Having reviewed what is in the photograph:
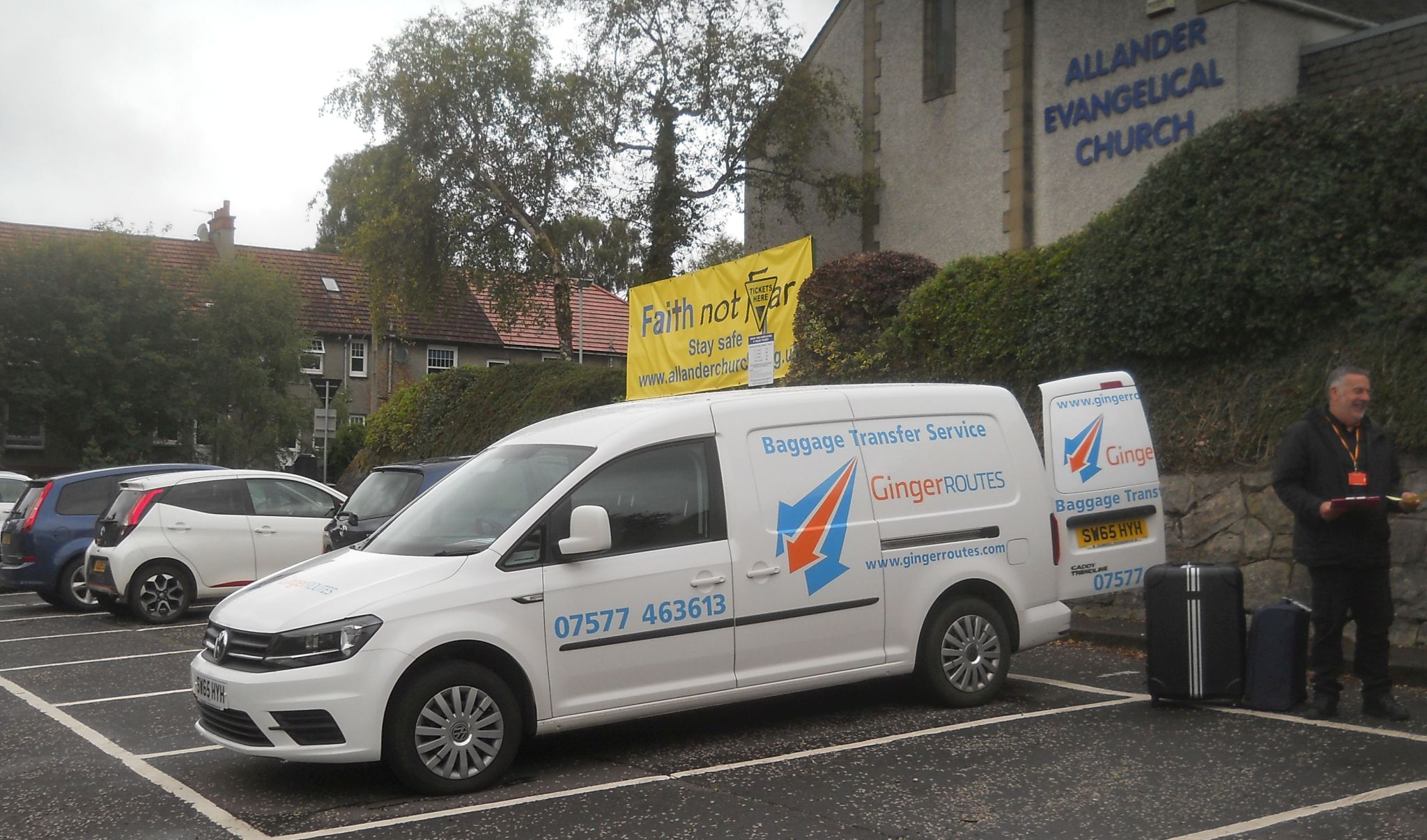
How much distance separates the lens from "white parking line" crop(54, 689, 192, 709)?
30.5 feet

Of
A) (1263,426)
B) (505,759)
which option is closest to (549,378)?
(1263,426)

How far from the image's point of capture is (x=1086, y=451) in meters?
9.44

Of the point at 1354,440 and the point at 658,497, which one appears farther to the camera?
the point at 1354,440

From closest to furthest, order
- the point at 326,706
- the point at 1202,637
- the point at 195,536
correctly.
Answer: the point at 326,706 < the point at 1202,637 < the point at 195,536

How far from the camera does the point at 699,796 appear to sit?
245 inches

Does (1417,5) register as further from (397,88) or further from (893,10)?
(397,88)

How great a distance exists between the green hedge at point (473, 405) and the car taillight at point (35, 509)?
706 centimetres

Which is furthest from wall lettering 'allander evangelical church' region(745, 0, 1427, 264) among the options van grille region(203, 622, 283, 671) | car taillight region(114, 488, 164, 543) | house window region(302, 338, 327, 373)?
house window region(302, 338, 327, 373)

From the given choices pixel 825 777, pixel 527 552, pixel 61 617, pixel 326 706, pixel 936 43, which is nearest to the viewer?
pixel 326 706

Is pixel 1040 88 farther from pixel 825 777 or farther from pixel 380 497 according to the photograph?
pixel 825 777

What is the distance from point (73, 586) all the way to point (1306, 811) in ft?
47.4

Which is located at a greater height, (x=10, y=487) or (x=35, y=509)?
(x=10, y=487)

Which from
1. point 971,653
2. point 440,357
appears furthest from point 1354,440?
point 440,357

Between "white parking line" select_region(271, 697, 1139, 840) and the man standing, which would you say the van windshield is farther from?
the man standing
